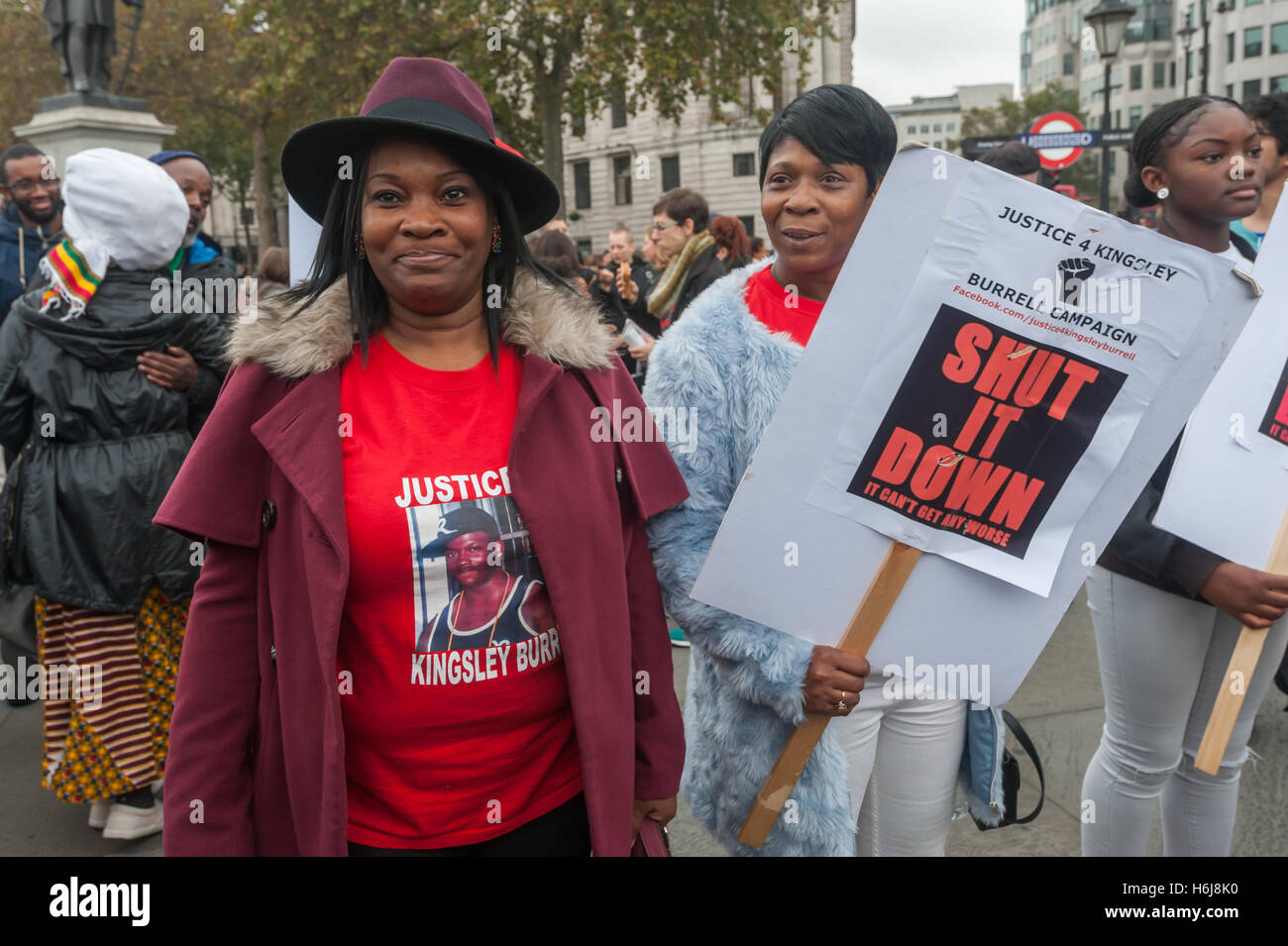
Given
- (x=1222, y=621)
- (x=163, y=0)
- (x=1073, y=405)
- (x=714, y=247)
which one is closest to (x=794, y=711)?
(x=1073, y=405)

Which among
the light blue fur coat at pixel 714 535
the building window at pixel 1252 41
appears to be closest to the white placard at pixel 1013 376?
the light blue fur coat at pixel 714 535

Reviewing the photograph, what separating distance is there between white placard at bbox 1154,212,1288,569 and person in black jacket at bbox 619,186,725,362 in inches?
143

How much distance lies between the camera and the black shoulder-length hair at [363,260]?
1826 mm

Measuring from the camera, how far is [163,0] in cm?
2652

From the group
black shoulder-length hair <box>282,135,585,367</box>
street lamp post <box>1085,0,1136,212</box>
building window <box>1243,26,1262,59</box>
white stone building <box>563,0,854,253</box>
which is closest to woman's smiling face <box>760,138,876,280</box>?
black shoulder-length hair <box>282,135,585,367</box>

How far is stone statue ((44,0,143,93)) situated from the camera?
328 inches

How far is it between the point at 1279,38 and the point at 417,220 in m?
76.1

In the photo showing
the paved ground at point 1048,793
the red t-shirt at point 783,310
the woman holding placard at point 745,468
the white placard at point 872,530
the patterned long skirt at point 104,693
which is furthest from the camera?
the patterned long skirt at point 104,693

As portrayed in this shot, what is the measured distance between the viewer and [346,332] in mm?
1802

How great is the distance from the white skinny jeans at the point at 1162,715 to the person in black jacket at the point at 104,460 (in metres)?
2.91

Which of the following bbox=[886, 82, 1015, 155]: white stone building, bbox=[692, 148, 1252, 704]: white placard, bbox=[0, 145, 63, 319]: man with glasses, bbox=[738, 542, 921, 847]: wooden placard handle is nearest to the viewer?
bbox=[692, 148, 1252, 704]: white placard

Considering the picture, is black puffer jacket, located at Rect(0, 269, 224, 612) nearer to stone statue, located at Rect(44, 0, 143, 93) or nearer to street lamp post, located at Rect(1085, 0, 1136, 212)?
stone statue, located at Rect(44, 0, 143, 93)

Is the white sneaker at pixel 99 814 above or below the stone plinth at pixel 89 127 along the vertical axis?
below

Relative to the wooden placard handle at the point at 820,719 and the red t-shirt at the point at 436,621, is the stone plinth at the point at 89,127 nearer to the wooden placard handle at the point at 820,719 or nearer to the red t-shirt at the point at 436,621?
the red t-shirt at the point at 436,621
